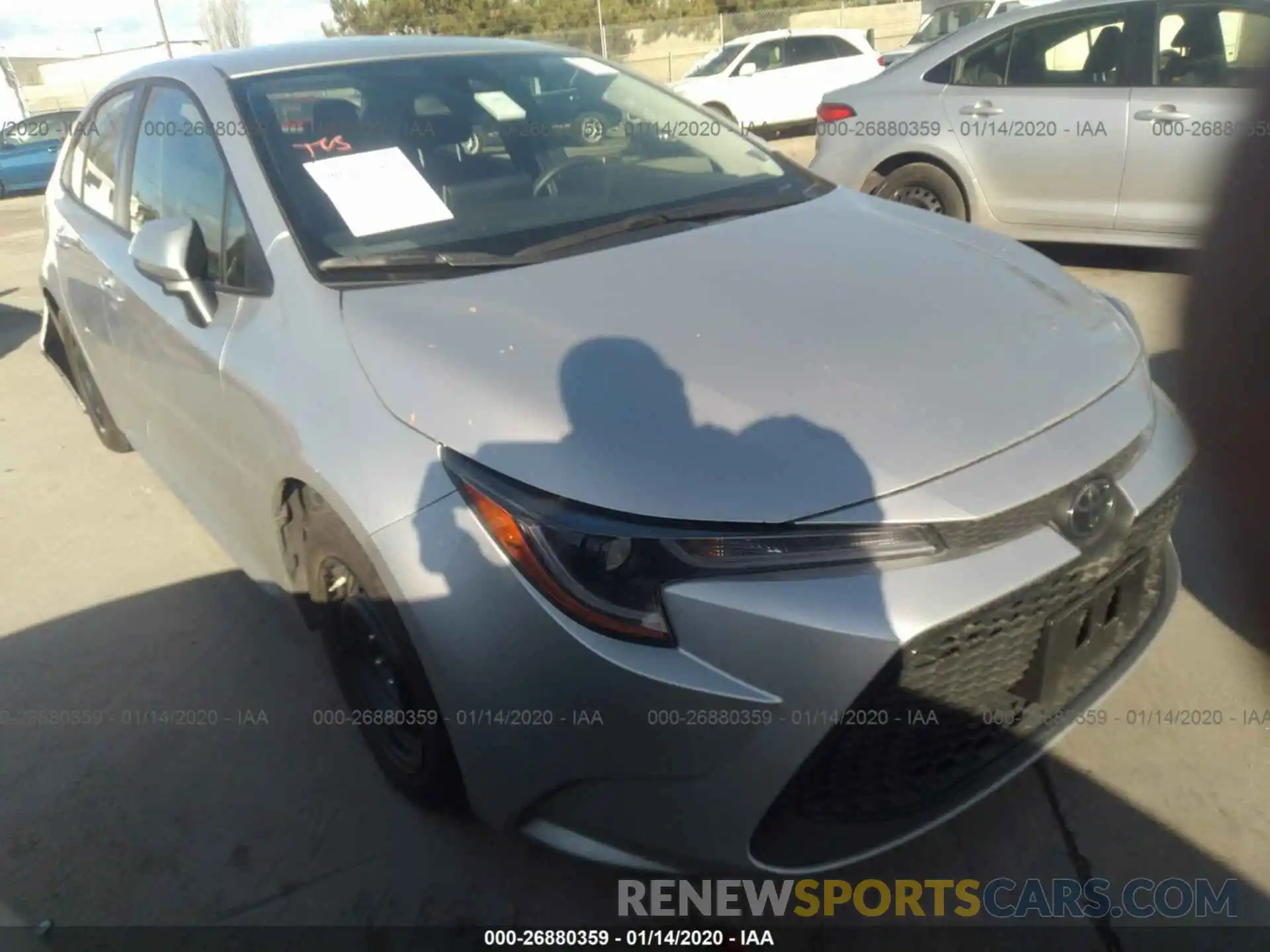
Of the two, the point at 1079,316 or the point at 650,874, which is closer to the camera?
the point at 650,874

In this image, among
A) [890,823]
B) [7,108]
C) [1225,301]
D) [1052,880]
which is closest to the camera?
[1225,301]

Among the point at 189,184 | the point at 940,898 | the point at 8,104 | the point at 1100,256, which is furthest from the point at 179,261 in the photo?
the point at 8,104

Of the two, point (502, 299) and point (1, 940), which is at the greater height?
point (502, 299)

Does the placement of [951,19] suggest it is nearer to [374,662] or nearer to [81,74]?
[374,662]

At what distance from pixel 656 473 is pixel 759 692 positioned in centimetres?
41

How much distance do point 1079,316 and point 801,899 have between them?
1.46m

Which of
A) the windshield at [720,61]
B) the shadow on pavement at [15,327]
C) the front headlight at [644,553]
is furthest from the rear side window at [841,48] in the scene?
the front headlight at [644,553]

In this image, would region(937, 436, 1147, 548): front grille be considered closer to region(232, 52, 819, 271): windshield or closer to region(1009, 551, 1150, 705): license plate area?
region(1009, 551, 1150, 705): license plate area

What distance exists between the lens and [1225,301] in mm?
753

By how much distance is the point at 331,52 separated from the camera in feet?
10.2

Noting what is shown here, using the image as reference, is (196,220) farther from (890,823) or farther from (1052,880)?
(1052,880)

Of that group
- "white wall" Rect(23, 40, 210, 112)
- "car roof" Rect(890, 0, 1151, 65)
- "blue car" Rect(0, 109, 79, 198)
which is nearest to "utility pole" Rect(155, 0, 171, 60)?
"white wall" Rect(23, 40, 210, 112)

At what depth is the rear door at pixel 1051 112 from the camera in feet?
18.5

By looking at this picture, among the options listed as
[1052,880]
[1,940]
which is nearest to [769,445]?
→ [1052,880]
